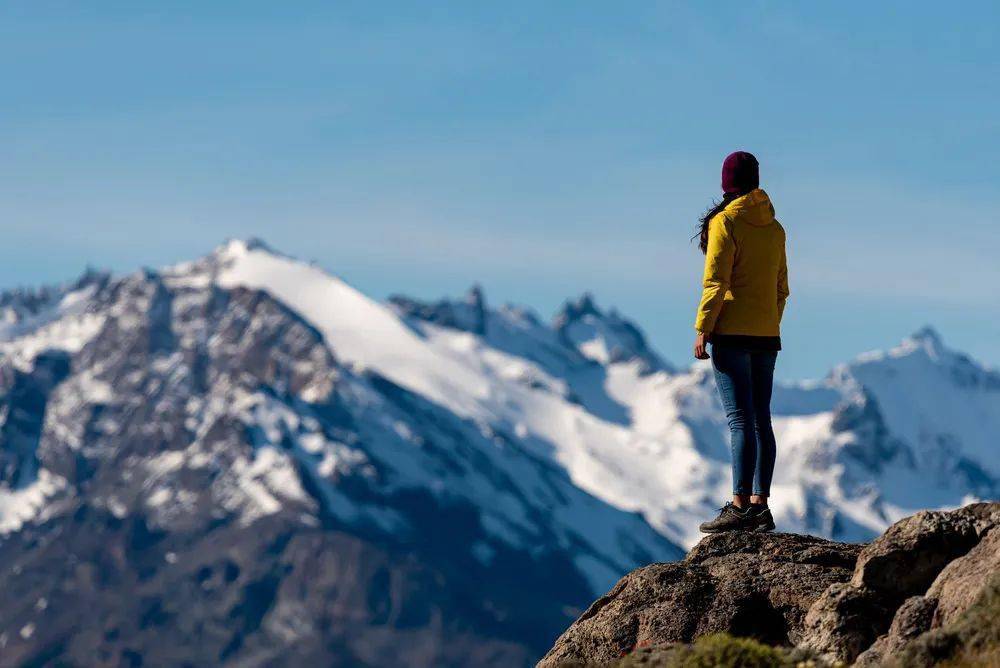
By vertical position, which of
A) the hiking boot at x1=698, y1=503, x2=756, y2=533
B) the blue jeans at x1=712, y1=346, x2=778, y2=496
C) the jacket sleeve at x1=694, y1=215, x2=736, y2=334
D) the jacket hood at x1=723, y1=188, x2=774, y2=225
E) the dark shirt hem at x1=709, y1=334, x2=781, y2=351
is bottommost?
the hiking boot at x1=698, y1=503, x2=756, y2=533

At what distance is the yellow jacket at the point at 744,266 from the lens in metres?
21.5

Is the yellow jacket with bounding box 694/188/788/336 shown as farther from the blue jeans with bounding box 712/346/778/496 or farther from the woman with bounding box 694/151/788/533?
the blue jeans with bounding box 712/346/778/496

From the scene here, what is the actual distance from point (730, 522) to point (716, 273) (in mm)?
3126

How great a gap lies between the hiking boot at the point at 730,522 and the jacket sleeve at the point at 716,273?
7.75 feet

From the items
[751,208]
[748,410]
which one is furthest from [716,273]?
[748,410]

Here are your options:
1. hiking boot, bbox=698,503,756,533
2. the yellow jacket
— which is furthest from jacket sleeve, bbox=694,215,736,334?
hiking boot, bbox=698,503,756,533

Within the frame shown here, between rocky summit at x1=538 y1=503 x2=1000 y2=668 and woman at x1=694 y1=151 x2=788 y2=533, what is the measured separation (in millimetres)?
730

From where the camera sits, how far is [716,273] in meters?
21.5

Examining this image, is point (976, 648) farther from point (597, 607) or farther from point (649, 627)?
point (597, 607)

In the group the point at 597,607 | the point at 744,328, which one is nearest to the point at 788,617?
the point at 597,607

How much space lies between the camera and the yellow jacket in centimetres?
2155

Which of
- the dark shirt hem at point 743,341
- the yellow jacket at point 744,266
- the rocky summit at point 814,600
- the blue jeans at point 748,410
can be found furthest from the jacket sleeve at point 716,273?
the rocky summit at point 814,600

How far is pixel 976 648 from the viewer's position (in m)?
15.4

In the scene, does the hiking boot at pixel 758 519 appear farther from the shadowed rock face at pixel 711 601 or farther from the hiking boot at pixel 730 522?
the shadowed rock face at pixel 711 601
